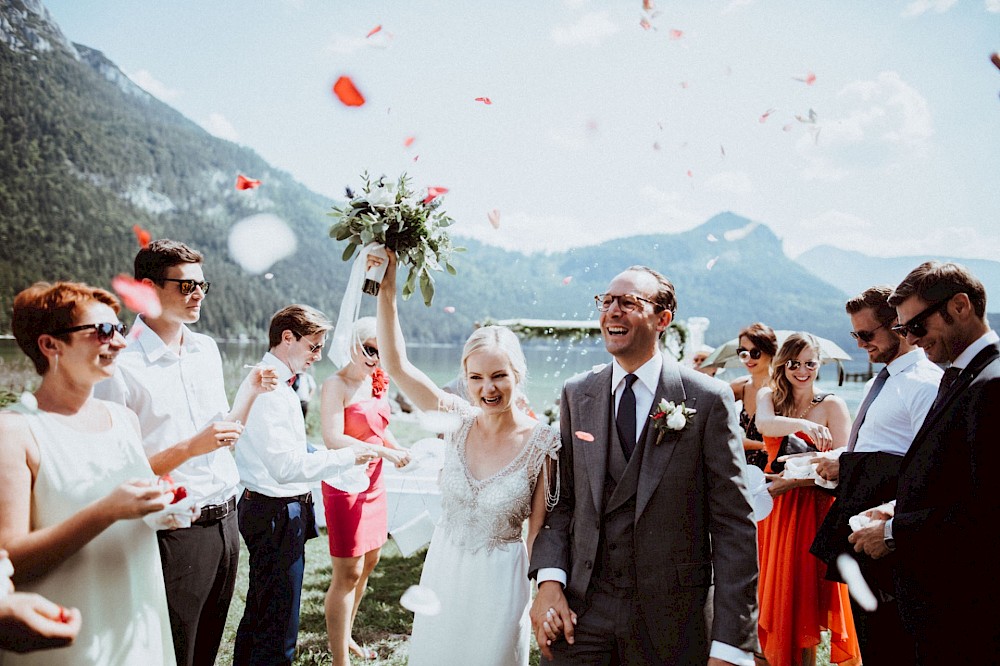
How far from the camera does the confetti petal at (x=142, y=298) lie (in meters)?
2.93

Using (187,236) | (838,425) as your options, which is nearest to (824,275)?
(187,236)

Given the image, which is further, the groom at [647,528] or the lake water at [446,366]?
the lake water at [446,366]

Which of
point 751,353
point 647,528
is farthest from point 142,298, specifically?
point 751,353

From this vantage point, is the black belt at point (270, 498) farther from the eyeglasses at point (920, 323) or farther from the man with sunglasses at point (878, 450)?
the eyeglasses at point (920, 323)

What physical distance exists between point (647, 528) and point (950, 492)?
3.99ft

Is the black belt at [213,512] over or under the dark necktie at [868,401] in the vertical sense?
under

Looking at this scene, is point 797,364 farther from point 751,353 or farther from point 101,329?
point 101,329

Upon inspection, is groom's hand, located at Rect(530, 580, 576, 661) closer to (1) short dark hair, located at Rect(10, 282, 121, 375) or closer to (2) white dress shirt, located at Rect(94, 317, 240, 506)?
(2) white dress shirt, located at Rect(94, 317, 240, 506)

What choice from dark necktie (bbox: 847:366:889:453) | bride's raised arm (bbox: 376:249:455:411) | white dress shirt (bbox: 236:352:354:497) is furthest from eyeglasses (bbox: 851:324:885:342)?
white dress shirt (bbox: 236:352:354:497)

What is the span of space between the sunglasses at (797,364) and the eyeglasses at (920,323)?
181 centimetres

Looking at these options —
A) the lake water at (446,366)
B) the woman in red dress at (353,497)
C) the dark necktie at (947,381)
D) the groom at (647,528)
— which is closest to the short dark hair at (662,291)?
the groom at (647,528)

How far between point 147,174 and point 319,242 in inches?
1075

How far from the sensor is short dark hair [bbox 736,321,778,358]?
5.33 m

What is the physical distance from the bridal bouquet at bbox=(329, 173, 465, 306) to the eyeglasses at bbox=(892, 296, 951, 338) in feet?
6.62
